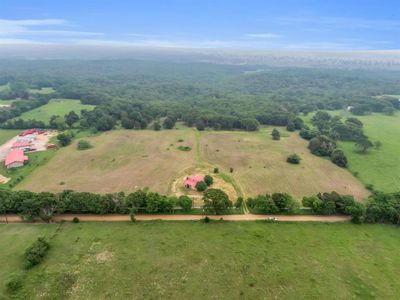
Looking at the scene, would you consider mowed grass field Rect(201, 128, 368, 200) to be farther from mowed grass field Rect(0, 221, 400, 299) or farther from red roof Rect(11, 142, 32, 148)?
red roof Rect(11, 142, 32, 148)

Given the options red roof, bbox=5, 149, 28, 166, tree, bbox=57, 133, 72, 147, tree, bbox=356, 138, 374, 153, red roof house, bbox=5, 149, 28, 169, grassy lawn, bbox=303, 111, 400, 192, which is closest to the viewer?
grassy lawn, bbox=303, 111, 400, 192

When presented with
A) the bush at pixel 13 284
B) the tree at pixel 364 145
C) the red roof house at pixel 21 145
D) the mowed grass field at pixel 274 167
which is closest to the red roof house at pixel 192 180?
the mowed grass field at pixel 274 167

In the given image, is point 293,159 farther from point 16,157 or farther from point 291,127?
point 16,157

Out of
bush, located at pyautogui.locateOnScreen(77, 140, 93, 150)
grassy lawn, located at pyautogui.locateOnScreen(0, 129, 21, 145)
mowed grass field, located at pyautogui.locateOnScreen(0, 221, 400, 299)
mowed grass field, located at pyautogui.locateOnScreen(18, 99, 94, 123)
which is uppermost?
mowed grass field, located at pyautogui.locateOnScreen(0, 221, 400, 299)

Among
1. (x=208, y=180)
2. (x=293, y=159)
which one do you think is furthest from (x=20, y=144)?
(x=293, y=159)

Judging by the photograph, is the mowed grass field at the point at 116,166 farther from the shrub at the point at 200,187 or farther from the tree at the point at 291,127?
the tree at the point at 291,127

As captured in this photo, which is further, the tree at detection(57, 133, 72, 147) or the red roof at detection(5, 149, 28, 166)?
the tree at detection(57, 133, 72, 147)

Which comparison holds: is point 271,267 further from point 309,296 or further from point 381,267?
point 381,267

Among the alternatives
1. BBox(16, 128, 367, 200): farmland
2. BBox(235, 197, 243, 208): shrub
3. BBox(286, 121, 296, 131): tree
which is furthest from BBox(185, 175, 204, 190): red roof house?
BBox(286, 121, 296, 131): tree
